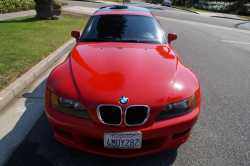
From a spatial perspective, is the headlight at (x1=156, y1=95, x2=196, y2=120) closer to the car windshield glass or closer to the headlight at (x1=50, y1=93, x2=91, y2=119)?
the headlight at (x1=50, y1=93, x2=91, y2=119)

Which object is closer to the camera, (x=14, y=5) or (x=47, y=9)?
(x=47, y=9)

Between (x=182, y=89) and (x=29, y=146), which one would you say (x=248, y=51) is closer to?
(x=182, y=89)

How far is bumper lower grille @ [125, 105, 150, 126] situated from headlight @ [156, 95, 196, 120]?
0.14m

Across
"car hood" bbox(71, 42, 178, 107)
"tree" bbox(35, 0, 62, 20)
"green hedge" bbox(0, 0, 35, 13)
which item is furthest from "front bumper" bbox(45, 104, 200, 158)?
"green hedge" bbox(0, 0, 35, 13)

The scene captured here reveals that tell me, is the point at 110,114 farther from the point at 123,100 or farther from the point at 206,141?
the point at 206,141

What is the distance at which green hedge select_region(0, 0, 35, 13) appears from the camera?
13114mm

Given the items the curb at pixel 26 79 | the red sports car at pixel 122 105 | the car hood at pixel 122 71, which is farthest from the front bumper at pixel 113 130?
the curb at pixel 26 79

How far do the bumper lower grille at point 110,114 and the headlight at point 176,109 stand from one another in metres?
0.39

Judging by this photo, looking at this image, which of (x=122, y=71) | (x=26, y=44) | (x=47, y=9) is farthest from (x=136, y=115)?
(x=47, y=9)

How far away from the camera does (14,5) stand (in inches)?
562

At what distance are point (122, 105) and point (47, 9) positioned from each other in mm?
9807

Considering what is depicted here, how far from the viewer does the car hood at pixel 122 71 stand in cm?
209

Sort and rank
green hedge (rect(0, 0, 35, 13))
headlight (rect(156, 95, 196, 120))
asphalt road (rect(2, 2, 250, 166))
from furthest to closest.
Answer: green hedge (rect(0, 0, 35, 13)) < asphalt road (rect(2, 2, 250, 166)) < headlight (rect(156, 95, 196, 120))

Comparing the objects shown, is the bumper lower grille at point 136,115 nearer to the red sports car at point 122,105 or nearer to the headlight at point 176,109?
the red sports car at point 122,105
